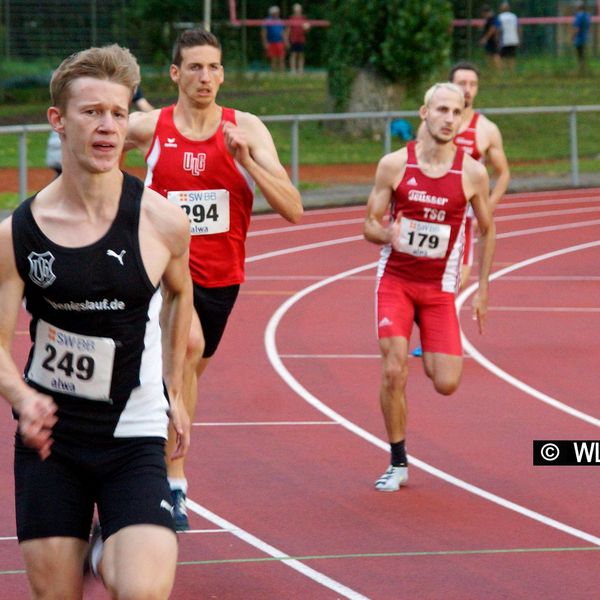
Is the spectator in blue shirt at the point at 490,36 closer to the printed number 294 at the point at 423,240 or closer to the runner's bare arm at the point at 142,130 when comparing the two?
the printed number 294 at the point at 423,240

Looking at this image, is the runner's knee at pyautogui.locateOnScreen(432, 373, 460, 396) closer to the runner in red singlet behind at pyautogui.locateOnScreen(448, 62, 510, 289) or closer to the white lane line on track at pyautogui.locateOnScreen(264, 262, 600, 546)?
the white lane line on track at pyautogui.locateOnScreen(264, 262, 600, 546)

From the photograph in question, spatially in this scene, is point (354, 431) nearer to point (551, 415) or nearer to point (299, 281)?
point (551, 415)

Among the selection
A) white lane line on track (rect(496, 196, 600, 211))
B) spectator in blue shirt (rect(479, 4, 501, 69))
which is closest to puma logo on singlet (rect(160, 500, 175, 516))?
white lane line on track (rect(496, 196, 600, 211))

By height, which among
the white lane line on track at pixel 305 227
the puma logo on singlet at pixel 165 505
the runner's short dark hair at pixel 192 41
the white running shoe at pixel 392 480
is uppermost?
the runner's short dark hair at pixel 192 41

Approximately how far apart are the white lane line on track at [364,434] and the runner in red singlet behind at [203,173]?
5.23 feet

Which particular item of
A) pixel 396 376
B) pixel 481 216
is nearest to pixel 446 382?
pixel 396 376

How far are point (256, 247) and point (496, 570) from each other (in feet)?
41.7

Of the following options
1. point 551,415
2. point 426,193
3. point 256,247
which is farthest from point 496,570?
point 256,247

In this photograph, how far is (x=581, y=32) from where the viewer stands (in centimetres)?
4184

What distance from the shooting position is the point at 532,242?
20.4 meters

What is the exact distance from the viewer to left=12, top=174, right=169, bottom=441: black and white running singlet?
4914 millimetres

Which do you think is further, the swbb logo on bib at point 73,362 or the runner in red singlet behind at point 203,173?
the runner in red singlet behind at point 203,173

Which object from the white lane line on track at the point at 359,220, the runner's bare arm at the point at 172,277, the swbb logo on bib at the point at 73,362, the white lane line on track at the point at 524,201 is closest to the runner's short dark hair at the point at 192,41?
the runner's bare arm at the point at 172,277

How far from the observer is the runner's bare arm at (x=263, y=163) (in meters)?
6.84
